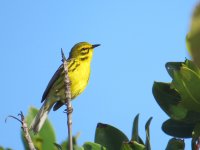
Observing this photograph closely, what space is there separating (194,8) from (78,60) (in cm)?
738

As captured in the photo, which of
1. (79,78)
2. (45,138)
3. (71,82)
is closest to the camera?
(45,138)

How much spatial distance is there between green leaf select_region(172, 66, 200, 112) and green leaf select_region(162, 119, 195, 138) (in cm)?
31

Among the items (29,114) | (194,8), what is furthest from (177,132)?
(194,8)

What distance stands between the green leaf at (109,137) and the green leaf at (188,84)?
1.48ft

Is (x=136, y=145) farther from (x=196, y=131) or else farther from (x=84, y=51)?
(x=84, y=51)

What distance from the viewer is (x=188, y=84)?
Result: 191 cm

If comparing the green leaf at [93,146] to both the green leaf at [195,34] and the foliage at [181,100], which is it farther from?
the green leaf at [195,34]

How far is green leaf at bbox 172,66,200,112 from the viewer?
6.14 feet

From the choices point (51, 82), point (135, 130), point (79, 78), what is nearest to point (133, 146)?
point (135, 130)

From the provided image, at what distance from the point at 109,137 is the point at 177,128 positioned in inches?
16.3

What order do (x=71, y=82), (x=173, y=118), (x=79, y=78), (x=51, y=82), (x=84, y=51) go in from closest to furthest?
(x=173, y=118) → (x=71, y=82) → (x=79, y=78) → (x=51, y=82) → (x=84, y=51)

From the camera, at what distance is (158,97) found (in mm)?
2254

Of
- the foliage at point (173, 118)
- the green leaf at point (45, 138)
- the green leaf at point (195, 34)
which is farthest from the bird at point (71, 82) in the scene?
the green leaf at point (195, 34)

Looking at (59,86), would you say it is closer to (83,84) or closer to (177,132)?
(83,84)
